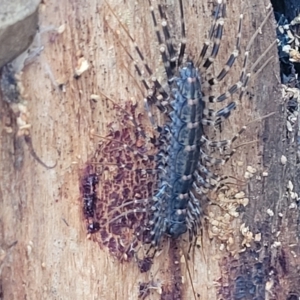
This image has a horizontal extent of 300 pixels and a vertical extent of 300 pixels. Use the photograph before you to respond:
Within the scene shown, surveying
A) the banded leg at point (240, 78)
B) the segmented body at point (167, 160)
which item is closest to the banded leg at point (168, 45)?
the segmented body at point (167, 160)

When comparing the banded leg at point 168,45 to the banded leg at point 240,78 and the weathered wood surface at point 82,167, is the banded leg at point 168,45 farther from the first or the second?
the banded leg at point 240,78

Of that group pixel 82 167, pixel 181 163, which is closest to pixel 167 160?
pixel 181 163

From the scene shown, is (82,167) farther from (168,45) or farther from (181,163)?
(168,45)

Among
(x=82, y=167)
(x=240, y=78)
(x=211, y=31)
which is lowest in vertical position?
(x=82, y=167)

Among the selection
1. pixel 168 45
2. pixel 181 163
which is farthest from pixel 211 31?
pixel 181 163

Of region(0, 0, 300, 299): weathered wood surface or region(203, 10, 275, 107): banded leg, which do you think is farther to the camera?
region(203, 10, 275, 107): banded leg

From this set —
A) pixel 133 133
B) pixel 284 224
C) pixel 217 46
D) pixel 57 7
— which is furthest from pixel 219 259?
pixel 57 7

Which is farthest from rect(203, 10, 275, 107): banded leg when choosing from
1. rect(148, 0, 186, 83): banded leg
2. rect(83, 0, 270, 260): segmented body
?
rect(148, 0, 186, 83): banded leg

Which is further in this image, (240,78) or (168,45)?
(240,78)

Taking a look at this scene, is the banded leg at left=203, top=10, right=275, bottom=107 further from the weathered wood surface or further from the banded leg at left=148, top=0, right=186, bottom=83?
the banded leg at left=148, top=0, right=186, bottom=83

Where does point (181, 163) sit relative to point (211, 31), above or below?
below
